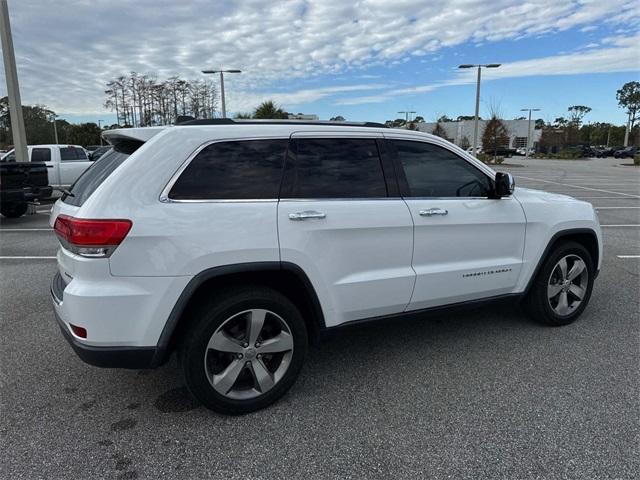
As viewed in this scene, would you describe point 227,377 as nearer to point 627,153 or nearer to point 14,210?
point 14,210

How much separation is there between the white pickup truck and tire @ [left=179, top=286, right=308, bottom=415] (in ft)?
47.1

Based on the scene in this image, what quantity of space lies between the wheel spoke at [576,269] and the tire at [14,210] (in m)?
11.4

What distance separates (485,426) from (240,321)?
1.61 meters

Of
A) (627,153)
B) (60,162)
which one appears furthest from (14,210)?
(627,153)

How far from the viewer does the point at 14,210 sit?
11352mm

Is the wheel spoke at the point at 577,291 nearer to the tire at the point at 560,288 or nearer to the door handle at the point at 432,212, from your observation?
the tire at the point at 560,288

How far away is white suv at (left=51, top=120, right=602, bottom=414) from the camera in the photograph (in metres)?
2.62

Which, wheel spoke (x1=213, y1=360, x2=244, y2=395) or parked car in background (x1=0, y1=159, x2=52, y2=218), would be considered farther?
parked car in background (x1=0, y1=159, x2=52, y2=218)

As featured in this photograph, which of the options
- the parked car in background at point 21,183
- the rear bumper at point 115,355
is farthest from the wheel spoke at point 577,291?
the parked car in background at point 21,183

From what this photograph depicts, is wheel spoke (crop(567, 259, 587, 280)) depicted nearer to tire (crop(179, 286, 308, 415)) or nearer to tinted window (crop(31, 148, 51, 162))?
tire (crop(179, 286, 308, 415))

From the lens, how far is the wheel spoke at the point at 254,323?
2912 millimetres

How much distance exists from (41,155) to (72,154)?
3.09ft

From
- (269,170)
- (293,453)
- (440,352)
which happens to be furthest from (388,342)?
(269,170)

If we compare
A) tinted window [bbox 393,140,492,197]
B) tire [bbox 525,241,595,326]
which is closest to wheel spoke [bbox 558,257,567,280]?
tire [bbox 525,241,595,326]
